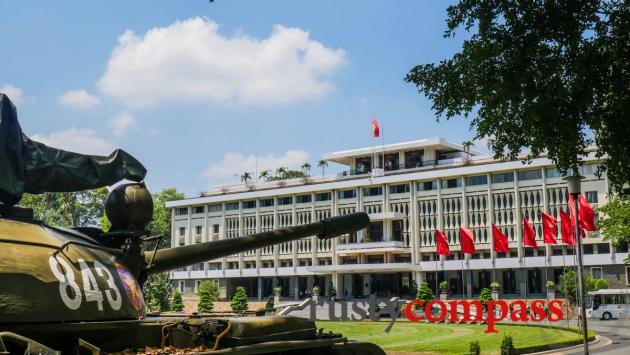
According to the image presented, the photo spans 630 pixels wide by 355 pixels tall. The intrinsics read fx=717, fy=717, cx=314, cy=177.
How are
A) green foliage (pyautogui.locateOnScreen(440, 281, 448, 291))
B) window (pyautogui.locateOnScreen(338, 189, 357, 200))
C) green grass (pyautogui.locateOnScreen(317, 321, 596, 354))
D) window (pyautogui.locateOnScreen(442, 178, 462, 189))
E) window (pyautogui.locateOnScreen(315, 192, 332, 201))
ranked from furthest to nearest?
window (pyautogui.locateOnScreen(315, 192, 332, 201))
window (pyautogui.locateOnScreen(338, 189, 357, 200))
window (pyautogui.locateOnScreen(442, 178, 462, 189))
green foliage (pyautogui.locateOnScreen(440, 281, 448, 291))
green grass (pyautogui.locateOnScreen(317, 321, 596, 354))

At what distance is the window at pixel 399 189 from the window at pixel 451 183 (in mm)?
4647

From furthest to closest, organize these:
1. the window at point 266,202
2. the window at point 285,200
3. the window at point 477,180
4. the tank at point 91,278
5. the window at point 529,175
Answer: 1. the window at point 266,202
2. the window at point 285,200
3. the window at point 477,180
4. the window at point 529,175
5. the tank at point 91,278

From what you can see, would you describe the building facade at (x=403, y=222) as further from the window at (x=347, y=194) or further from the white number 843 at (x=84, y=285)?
the white number 843 at (x=84, y=285)

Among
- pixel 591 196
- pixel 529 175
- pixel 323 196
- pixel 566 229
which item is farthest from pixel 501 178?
pixel 566 229

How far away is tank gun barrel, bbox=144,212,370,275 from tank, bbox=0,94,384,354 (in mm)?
20

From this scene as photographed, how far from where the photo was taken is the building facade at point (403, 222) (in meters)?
72.2

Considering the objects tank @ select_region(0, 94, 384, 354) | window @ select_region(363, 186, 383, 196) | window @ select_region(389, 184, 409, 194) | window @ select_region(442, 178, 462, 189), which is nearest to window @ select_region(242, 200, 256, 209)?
window @ select_region(363, 186, 383, 196)

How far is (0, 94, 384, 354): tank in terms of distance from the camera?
21.4 feet

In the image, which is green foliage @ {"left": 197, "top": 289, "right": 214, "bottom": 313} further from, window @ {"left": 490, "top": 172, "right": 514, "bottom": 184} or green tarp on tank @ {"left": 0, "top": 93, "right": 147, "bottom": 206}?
green tarp on tank @ {"left": 0, "top": 93, "right": 147, "bottom": 206}

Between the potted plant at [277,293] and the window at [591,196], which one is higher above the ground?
the window at [591,196]

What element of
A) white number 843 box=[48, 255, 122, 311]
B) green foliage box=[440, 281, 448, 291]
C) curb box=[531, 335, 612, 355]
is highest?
white number 843 box=[48, 255, 122, 311]

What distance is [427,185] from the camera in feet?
264

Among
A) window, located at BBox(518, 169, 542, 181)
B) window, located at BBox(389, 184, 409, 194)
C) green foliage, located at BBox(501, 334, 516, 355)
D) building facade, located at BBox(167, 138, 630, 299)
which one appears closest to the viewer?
green foliage, located at BBox(501, 334, 516, 355)

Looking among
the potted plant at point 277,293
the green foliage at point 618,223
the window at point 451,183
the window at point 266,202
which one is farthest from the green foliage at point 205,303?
the green foliage at point 618,223
